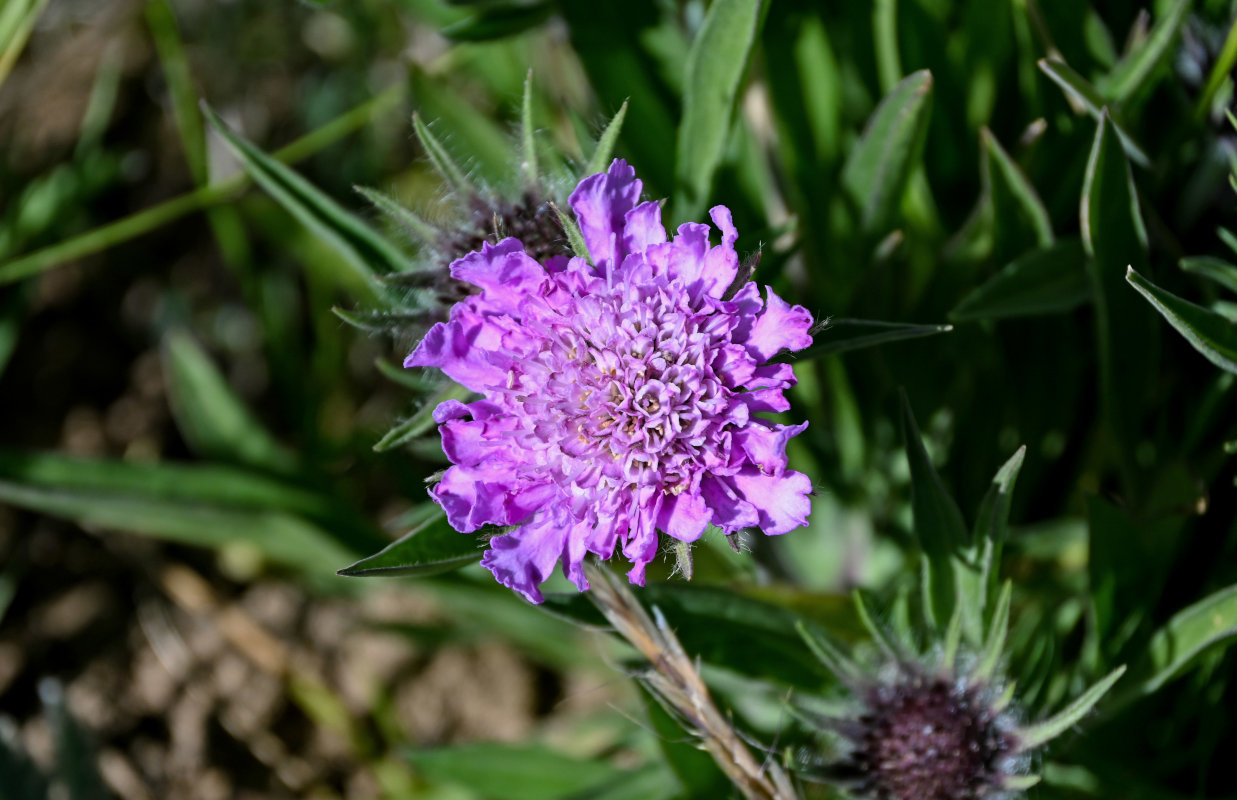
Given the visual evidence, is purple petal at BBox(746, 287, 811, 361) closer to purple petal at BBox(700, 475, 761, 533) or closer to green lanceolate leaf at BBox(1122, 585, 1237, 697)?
purple petal at BBox(700, 475, 761, 533)

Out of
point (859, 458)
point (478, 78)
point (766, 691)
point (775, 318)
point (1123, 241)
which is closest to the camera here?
point (775, 318)

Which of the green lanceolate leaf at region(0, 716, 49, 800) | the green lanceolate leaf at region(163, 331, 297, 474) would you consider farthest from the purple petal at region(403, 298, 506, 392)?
the green lanceolate leaf at region(0, 716, 49, 800)

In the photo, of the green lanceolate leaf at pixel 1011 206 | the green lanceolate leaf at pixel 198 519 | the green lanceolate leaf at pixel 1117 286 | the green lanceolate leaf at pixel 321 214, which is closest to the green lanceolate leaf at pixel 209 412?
the green lanceolate leaf at pixel 198 519

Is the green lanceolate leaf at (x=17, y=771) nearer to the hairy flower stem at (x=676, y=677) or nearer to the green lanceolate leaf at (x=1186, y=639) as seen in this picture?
the hairy flower stem at (x=676, y=677)

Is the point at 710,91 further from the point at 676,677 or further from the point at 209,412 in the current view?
the point at 209,412

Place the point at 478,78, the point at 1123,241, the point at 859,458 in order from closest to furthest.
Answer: the point at 1123,241 < the point at 859,458 < the point at 478,78

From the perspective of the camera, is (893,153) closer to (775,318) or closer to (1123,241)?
(1123,241)

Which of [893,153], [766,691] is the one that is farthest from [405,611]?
[893,153]
